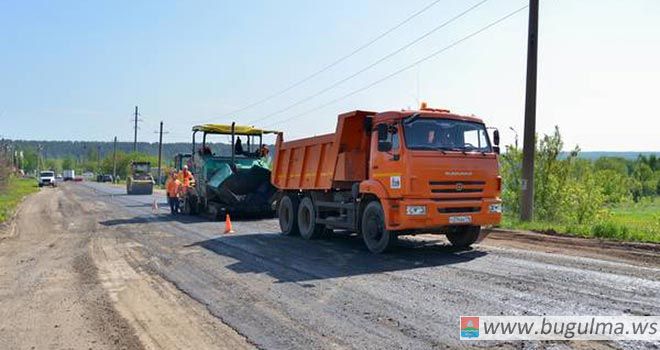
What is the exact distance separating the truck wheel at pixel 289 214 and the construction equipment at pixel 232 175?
3.73 meters

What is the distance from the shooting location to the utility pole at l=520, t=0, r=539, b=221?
1708cm

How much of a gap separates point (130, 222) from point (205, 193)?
263 centimetres

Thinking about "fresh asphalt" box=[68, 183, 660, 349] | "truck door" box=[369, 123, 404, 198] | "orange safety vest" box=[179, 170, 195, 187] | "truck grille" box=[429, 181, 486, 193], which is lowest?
"fresh asphalt" box=[68, 183, 660, 349]

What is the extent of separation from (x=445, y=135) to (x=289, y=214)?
5.77 metres

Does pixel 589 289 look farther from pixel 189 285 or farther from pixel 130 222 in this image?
Result: pixel 130 222

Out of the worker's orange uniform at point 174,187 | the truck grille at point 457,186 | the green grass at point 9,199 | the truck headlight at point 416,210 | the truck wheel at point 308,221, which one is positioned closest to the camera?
the truck headlight at point 416,210

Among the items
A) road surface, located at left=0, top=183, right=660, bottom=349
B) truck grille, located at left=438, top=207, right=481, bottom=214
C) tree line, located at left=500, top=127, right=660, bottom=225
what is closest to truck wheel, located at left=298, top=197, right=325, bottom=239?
road surface, located at left=0, top=183, right=660, bottom=349

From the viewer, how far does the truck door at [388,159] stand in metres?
10.7

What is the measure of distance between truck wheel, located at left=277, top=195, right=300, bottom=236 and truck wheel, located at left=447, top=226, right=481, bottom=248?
15.0 feet

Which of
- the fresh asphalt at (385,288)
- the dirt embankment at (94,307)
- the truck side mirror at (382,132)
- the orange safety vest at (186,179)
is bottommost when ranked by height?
the dirt embankment at (94,307)

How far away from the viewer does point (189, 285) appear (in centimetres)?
873

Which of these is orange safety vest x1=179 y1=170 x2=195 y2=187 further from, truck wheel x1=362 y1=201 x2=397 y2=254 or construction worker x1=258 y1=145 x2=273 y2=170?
truck wheel x1=362 y1=201 x2=397 y2=254

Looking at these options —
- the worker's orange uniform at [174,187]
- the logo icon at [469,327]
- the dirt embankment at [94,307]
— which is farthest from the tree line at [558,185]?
the logo icon at [469,327]

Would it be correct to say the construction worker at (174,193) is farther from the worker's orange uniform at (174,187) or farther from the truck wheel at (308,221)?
the truck wheel at (308,221)
